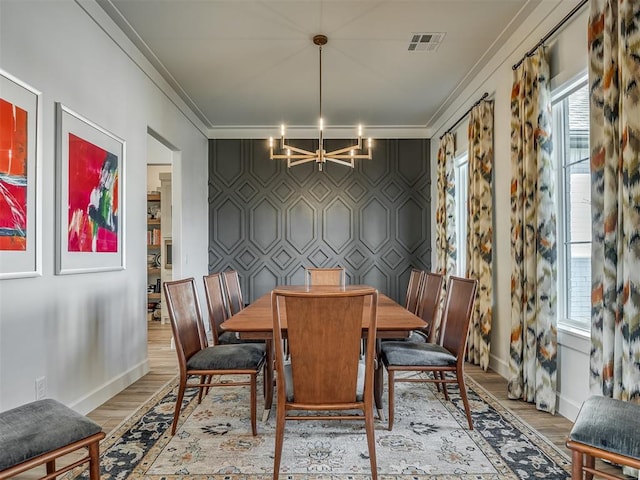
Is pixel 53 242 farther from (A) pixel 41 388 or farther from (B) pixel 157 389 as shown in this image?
(B) pixel 157 389

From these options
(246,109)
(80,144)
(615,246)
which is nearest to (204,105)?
(246,109)

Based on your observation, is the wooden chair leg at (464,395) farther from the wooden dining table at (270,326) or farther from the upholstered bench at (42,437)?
the upholstered bench at (42,437)

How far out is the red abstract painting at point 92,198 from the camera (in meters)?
2.58

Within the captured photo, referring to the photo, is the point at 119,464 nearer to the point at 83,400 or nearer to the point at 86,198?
the point at 83,400

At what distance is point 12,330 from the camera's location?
204cm

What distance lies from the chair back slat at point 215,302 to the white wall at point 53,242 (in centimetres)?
75

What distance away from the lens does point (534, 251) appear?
2.80m

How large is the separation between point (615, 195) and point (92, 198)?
122 inches

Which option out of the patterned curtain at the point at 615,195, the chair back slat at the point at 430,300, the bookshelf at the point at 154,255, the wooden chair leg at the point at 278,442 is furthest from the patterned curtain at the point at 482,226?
the bookshelf at the point at 154,255

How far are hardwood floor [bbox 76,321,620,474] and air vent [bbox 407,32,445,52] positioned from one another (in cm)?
282

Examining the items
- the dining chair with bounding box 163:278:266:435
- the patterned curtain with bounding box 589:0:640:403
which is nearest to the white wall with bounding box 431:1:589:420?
the patterned curtain with bounding box 589:0:640:403

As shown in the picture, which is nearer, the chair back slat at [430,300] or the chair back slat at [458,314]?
the chair back slat at [458,314]

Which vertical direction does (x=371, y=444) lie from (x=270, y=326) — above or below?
below

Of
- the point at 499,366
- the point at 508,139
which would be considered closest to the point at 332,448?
the point at 499,366
